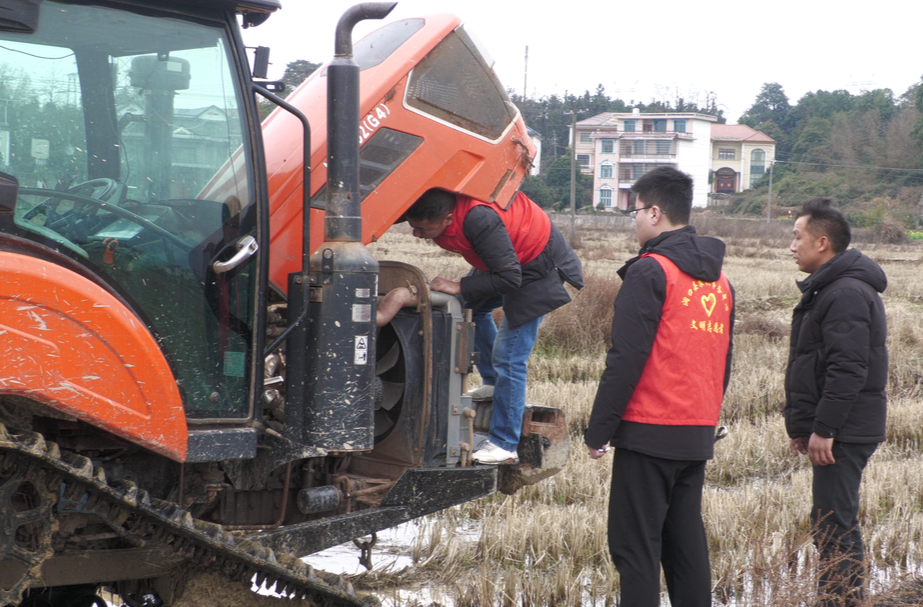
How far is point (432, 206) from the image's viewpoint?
13.6ft

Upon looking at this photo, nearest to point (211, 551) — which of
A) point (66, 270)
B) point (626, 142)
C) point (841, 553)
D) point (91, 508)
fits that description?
point (91, 508)

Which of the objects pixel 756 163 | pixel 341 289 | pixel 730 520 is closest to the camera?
pixel 341 289

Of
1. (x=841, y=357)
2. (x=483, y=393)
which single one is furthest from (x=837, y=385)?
(x=483, y=393)

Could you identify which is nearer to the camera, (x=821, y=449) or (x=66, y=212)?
(x=66, y=212)

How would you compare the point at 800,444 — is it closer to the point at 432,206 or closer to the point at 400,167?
the point at 432,206

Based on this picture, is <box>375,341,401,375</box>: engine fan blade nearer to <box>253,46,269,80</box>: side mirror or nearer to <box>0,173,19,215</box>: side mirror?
<box>253,46,269,80</box>: side mirror

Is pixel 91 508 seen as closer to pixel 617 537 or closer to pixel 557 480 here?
pixel 617 537

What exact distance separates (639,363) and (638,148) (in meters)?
76.9

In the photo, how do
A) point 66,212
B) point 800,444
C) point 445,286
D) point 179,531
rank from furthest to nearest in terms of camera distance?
point 800,444 < point 445,286 < point 179,531 < point 66,212

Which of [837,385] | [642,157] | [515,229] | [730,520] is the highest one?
[642,157]

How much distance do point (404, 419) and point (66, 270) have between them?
177cm

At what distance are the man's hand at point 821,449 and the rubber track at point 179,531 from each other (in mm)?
2051

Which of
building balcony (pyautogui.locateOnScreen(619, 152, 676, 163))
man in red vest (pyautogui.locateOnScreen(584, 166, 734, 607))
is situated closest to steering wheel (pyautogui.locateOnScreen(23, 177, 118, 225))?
man in red vest (pyautogui.locateOnScreen(584, 166, 734, 607))

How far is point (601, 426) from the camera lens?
3.61 metres
